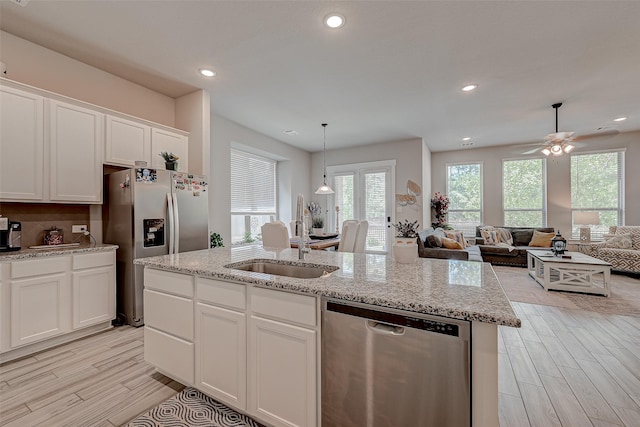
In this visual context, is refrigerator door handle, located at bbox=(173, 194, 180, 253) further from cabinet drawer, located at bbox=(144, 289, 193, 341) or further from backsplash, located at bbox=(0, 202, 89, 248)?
cabinet drawer, located at bbox=(144, 289, 193, 341)

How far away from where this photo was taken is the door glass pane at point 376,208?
6348 millimetres

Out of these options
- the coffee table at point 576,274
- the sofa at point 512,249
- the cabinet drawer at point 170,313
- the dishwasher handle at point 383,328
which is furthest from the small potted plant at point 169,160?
A: the sofa at point 512,249

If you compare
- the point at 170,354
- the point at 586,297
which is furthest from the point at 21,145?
the point at 586,297

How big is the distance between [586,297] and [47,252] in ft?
20.2

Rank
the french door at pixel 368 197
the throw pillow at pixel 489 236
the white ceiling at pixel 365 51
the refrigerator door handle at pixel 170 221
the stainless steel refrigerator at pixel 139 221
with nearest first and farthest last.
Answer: the white ceiling at pixel 365 51 → the stainless steel refrigerator at pixel 139 221 → the refrigerator door handle at pixel 170 221 → the throw pillow at pixel 489 236 → the french door at pixel 368 197

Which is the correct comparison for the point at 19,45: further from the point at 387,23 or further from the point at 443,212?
the point at 443,212

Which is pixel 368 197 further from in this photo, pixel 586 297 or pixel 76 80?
pixel 76 80

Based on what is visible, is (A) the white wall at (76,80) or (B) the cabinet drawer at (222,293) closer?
(B) the cabinet drawer at (222,293)

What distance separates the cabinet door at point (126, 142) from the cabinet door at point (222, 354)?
2290 mm

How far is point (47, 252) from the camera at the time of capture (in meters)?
2.36

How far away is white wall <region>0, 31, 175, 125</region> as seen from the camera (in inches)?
99.8

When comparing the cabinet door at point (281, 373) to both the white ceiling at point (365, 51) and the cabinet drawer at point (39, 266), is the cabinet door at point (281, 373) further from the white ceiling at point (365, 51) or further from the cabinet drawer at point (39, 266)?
the white ceiling at point (365, 51)

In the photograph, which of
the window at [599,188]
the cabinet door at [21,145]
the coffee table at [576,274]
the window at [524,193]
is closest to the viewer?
the cabinet door at [21,145]

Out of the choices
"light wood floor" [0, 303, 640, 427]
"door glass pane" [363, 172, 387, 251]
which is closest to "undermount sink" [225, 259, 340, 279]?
"light wood floor" [0, 303, 640, 427]
